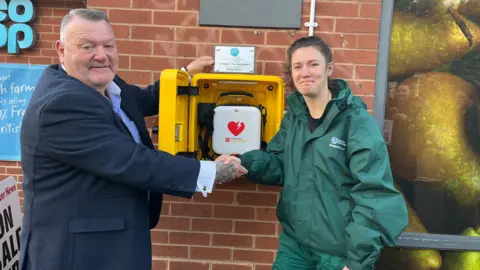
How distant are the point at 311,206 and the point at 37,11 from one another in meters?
3.16

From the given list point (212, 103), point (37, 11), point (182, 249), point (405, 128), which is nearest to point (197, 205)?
point (182, 249)

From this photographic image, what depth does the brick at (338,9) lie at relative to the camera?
2768mm

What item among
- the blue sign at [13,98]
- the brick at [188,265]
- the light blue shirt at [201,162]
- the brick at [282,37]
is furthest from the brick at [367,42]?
the blue sign at [13,98]

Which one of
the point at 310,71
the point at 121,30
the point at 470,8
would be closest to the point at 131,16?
the point at 121,30

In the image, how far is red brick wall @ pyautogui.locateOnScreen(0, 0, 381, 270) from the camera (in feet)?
9.12

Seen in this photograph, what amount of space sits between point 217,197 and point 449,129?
1719 millimetres

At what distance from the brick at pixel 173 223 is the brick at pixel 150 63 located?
40.7 inches

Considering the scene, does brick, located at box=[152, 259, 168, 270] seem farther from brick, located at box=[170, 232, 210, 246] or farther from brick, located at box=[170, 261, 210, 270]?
brick, located at box=[170, 232, 210, 246]

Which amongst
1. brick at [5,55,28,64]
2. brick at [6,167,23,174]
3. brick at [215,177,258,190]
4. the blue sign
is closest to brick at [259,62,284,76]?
brick at [215,177,258,190]

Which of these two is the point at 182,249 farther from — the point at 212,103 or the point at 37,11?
the point at 37,11

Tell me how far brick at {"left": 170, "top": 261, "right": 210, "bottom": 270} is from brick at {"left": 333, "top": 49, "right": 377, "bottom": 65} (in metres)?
1.66

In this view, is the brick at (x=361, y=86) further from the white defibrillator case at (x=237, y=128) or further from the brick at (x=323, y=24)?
the white defibrillator case at (x=237, y=128)

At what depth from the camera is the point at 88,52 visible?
1.88 metres

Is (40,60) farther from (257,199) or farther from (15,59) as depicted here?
(257,199)
